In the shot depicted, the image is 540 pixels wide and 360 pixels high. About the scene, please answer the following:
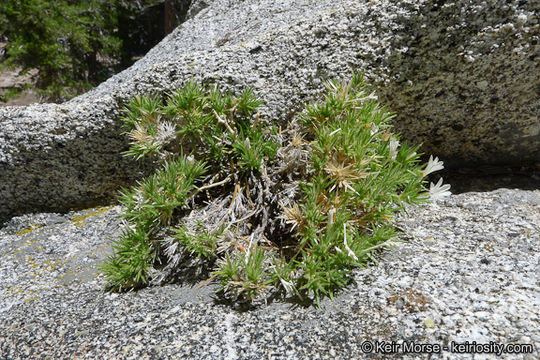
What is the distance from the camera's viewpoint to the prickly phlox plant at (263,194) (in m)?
1.99

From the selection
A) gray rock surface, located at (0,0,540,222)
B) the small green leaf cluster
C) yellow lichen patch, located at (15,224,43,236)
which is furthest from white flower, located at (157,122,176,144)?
yellow lichen patch, located at (15,224,43,236)

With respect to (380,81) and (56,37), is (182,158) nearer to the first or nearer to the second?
(380,81)

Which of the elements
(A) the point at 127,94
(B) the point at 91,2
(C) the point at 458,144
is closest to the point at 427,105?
(C) the point at 458,144

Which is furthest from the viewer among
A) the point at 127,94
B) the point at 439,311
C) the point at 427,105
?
the point at 127,94

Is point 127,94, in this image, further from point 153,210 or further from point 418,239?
point 418,239

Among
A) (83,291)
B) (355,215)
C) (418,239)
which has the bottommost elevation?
(83,291)

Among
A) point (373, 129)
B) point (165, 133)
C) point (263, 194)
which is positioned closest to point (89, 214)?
point (165, 133)

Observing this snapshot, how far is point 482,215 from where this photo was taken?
242 centimetres

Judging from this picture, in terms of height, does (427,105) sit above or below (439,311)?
above

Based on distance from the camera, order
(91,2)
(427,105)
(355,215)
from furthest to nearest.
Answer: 1. (91,2)
2. (427,105)
3. (355,215)

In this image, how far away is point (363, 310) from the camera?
1806 millimetres

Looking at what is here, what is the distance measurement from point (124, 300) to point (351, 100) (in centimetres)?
186

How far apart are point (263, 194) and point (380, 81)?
121cm
